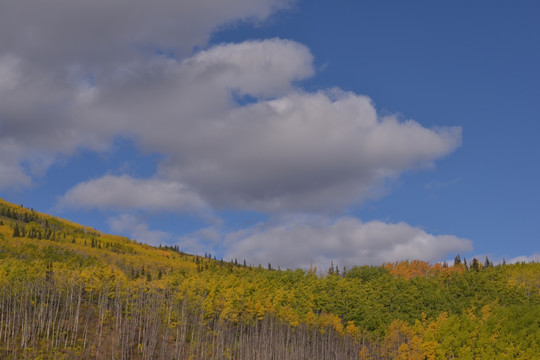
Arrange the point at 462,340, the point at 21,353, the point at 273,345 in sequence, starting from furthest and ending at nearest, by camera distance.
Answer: the point at 273,345, the point at 462,340, the point at 21,353

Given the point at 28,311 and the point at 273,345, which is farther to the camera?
the point at 273,345

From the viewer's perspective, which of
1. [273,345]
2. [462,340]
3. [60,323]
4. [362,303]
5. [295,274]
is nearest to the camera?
[462,340]

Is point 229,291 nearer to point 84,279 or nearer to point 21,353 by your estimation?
point 84,279

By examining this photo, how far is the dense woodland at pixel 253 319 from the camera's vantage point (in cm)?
10850

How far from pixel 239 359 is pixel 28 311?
54329mm

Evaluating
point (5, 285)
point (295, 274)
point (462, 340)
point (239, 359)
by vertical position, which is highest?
point (295, 274)

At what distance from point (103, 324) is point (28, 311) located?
18445mm

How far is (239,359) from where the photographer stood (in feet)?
385

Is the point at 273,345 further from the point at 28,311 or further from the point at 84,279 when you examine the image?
the point at 28,311

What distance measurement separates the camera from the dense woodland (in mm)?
108500

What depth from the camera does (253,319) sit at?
453 feet

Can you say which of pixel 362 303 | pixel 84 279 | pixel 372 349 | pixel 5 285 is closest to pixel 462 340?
pixel 372 349

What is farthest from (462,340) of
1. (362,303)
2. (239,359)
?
(239,359)

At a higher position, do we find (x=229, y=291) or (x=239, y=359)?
(x=229, y=291)
